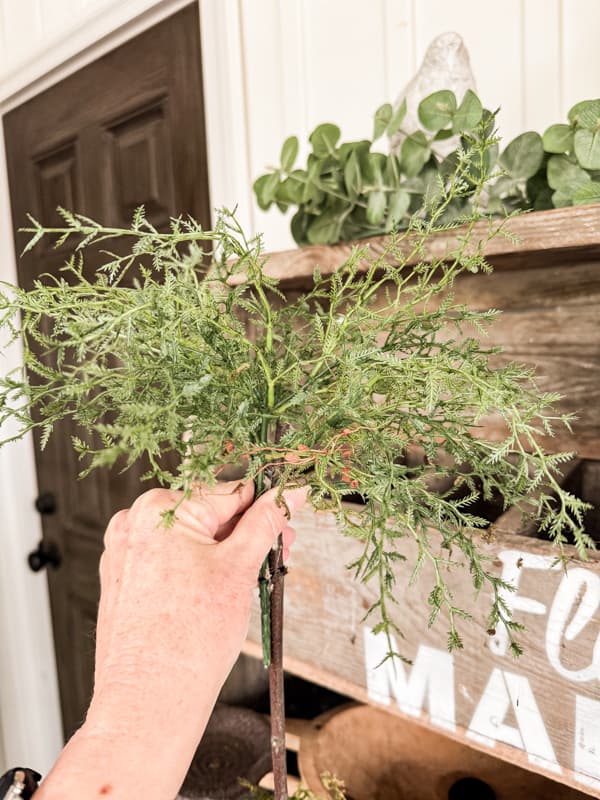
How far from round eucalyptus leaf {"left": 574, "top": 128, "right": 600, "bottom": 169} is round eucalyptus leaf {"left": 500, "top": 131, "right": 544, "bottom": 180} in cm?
5

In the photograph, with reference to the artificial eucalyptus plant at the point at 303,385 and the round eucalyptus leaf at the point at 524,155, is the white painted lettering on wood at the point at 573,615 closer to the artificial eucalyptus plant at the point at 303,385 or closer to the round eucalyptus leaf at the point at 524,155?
the artificial eucalyptus plant at the point at 303,385

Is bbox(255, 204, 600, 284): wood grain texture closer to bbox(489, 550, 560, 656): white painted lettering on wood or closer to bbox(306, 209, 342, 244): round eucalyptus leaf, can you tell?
bbox(306, 209, 342, 244): round eucalyptus leaf

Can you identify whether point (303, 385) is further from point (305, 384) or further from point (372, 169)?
point (372, 169)

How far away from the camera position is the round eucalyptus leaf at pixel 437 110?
27.5 inches

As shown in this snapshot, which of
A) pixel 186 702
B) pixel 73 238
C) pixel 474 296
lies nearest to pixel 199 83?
pixel 73 238

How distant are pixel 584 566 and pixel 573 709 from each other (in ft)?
0.49

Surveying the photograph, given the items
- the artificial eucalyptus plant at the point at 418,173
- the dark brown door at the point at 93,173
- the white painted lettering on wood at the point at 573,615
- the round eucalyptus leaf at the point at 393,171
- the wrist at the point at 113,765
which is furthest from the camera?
the dark brown door at the point at 93,173

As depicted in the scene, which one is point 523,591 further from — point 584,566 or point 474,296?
point 474,296

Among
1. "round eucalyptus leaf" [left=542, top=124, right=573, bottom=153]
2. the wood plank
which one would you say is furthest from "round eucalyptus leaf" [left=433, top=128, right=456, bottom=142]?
the wood plank

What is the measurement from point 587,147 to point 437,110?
174 mm

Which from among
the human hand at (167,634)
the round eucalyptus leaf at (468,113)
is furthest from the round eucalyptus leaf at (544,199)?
the human hand at (167,634)

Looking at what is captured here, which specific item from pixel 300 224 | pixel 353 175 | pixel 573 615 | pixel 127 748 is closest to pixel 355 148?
pixel 353 175

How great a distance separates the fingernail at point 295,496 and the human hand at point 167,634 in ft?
0.06

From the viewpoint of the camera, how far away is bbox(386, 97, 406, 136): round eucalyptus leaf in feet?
2.47
